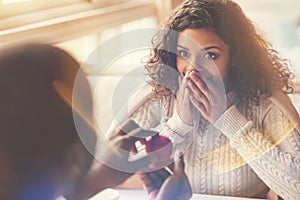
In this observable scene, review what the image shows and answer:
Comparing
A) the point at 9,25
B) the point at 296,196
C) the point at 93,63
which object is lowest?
the point at 296,196

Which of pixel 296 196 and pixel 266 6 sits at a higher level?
pixel 266 6

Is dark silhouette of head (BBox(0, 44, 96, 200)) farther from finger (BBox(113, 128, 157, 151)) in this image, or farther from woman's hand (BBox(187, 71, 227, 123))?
woman's hand (BBox(187, 71, 227, 123))

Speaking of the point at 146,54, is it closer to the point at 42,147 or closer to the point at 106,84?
the point at 106,84

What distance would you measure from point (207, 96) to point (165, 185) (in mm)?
188

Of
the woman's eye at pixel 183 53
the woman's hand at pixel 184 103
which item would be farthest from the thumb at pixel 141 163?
the woman's eye at pixel 183 53

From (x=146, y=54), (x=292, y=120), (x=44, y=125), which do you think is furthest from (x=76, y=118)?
(x=292, y=120)

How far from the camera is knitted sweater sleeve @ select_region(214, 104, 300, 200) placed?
975 mm

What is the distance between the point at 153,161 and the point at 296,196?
27cm

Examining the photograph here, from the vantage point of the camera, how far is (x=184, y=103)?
3.28 feet

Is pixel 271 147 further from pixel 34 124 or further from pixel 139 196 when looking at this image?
pixel 34 124

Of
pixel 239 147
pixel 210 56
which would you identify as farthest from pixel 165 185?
pixel 210 56

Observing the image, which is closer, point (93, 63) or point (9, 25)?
point (9, 25)

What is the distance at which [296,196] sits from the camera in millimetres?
967

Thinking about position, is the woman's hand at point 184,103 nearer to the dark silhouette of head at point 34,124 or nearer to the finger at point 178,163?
the finger at point 178,163
